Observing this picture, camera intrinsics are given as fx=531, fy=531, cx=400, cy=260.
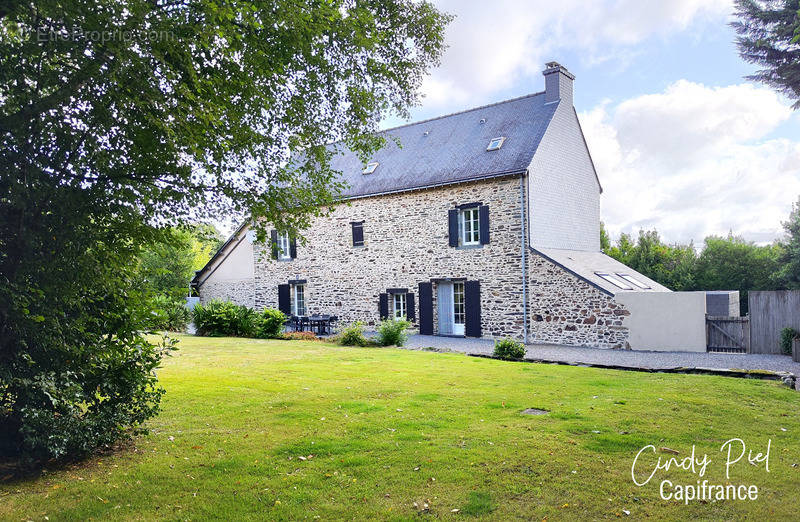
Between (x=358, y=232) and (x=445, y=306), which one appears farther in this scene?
(x=358, y=232)

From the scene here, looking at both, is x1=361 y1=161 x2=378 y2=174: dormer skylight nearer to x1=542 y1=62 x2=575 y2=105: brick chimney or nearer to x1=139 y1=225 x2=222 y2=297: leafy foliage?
x1=139 y1=225 x2=222 y2=297: leafy foliage

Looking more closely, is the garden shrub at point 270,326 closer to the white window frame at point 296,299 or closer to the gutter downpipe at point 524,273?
the white window frame at point 296,299

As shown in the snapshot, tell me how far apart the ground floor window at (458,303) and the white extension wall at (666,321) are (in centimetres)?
528

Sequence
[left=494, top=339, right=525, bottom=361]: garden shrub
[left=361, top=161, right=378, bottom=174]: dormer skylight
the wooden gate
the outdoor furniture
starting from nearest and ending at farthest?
1. [left=494, top=339, right=525, bottom=361]: garden shrub
2. the wooden gate
3. the outdoor furniture
4. [left=361, top=161, right=378, bottom=174]: dormer skylight

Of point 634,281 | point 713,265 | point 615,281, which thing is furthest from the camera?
point 713,265

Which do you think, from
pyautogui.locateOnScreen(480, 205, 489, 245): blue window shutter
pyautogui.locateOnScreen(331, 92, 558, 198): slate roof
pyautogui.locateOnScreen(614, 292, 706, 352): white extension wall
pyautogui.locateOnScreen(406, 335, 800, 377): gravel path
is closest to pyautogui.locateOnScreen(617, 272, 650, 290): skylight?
pyautogui.locateOnScreen(614, 292, 706, 352): white extension wall

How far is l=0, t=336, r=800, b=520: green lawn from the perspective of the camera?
12.4 feet

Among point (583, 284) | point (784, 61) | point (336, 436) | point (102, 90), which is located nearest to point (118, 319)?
point (102, 90)

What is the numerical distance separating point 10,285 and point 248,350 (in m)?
9.14

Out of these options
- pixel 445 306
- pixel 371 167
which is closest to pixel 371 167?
pixel 371 167

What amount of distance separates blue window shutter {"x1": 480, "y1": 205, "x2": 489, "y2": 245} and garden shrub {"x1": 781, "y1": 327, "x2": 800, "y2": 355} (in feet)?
26.8

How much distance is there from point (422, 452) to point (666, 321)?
38.7ft

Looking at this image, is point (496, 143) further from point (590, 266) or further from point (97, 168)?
point (97, 168)

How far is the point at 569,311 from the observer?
1546cm
